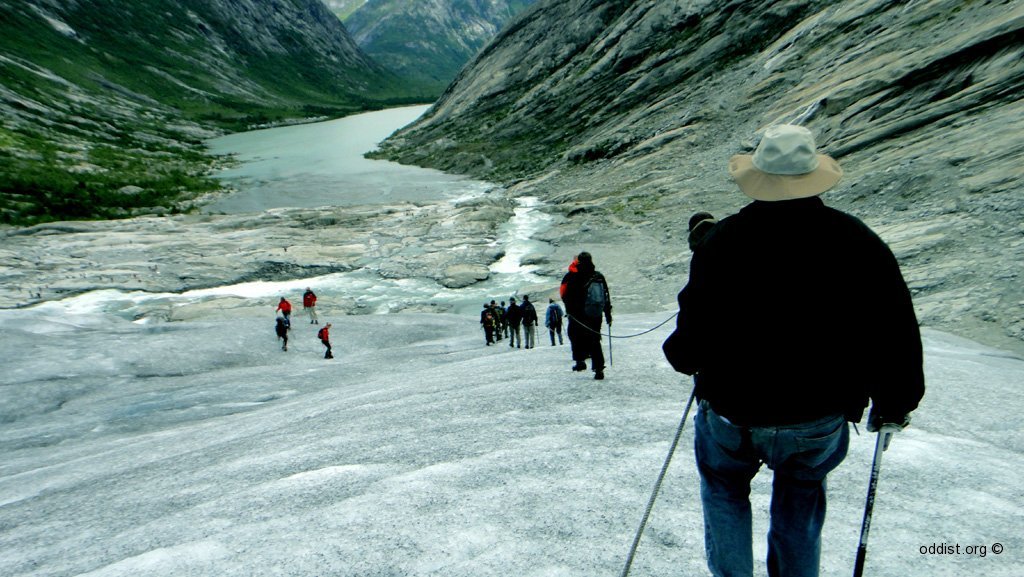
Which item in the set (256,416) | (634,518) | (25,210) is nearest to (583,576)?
(634,518)

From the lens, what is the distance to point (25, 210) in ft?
142

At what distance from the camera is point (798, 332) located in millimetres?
2688

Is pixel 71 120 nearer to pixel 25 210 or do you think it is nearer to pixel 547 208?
pixel 25 210

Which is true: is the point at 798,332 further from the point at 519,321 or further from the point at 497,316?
the point at 497,316

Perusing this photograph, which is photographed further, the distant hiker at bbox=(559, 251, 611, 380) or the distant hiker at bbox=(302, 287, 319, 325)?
the distant hiker at bbox=(302, 287, 319, 325)

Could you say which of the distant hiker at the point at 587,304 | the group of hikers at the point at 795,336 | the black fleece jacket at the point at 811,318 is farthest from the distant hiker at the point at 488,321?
the black fleece jacket at the point at 811,318

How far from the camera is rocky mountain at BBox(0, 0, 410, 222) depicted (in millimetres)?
53031

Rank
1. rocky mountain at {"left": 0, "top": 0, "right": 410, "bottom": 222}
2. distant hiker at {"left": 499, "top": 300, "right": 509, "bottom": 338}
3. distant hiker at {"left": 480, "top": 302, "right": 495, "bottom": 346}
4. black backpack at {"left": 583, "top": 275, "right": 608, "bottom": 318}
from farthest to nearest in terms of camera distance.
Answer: rocky mountain at {"left": 0, "top": 0, "right": 410, "bottom": 222} → distant hiker at {"left": 499, "top": 300, "right": 509, "bottom": 338} → distant hiker at {"left": 480, "top": 302, "right": 495, "bottom": 346} → black backpack at {"left": 583, "top": 275, "right": 608, "bottom": 318}

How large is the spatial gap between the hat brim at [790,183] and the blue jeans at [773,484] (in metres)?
1.11

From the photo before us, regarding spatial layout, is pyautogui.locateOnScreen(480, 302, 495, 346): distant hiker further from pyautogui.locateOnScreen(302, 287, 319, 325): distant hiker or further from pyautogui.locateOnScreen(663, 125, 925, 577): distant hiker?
pyautogui.locateOnScreen(663, 125, 925, 577): distant hiker

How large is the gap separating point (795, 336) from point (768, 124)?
132 ft

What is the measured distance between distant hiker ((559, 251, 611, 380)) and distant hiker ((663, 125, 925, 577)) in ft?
18.7

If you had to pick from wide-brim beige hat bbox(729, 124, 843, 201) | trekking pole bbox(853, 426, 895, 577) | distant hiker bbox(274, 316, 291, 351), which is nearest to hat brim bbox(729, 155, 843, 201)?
wide-brim beige hat bbox(729, 124, 843, 201)

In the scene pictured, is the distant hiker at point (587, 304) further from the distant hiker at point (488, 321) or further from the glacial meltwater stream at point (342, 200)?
the glacial meltwater stream at point (342, 200)
